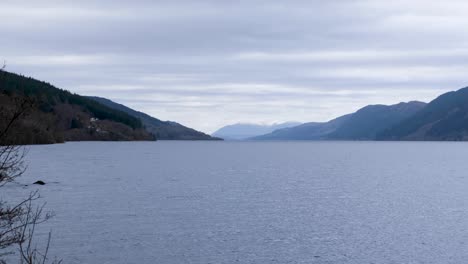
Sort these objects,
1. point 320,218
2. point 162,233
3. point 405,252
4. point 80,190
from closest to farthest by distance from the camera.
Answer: point 405,252 < point 162,233 < point 320,218 < point 80,190

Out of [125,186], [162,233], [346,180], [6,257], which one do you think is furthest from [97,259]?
[346,180]

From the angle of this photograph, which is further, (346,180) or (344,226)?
(346,180)

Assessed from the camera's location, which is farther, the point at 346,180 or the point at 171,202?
the point at 346,180

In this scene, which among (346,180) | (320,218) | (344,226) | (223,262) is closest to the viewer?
(223,262)

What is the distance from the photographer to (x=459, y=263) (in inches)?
1432

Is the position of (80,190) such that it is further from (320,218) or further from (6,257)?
(6,257)

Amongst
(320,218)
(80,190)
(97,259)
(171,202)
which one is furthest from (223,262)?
(80,190)

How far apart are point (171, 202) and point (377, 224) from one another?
75.3 ft

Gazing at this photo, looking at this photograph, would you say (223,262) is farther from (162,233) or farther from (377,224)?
(377,224)

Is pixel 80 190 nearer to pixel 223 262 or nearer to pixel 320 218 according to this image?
pixel 320 218

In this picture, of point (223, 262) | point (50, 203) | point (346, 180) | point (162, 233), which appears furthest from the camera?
point (346, 180)

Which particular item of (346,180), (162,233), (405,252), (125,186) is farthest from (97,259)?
(346,180)

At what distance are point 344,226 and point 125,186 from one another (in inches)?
1626

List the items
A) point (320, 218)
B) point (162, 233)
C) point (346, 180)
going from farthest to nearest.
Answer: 1. point (346, 180)
2. point (320, 218)
3. point (162, 233)
